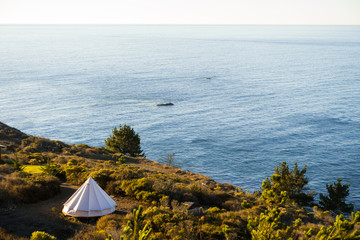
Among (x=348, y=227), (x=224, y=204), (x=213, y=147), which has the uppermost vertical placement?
(x=348, y=227)

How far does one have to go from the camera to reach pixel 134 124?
8381cm

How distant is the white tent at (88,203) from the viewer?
21391 mm

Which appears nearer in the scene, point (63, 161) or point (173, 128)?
point (63, 161)

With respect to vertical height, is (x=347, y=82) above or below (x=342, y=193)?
above

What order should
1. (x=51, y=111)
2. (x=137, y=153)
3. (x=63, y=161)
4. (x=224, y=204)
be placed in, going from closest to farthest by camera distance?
(x=224, y=204), (x=63, y=161), (x=137, y=153), (x=51, y=111)

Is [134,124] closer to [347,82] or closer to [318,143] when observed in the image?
[318,143]

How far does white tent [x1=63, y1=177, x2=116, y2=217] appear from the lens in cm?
2139

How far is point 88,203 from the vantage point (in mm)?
21625

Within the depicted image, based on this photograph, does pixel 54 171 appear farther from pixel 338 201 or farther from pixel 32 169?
pixel 338 201

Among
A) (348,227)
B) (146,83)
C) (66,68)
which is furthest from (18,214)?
(66,68)

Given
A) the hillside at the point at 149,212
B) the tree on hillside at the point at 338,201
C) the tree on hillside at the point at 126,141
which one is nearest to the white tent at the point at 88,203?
the hillside at the point at 149,212

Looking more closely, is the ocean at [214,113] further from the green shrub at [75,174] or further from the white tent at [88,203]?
the white tent at [88,203]

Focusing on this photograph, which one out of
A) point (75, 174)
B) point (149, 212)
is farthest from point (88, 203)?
point (75, 174)

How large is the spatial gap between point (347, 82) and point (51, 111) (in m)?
110
